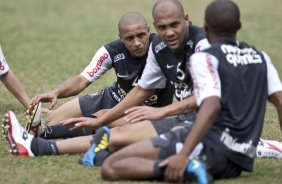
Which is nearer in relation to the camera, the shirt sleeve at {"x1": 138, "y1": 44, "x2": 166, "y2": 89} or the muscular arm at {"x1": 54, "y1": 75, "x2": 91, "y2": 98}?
the shirt sleeve at {"x1": 138, "y1": 44, "x2": 166, "y2": 89}

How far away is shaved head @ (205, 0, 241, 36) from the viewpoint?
6.28 metres

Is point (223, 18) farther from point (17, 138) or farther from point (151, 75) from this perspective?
point (17, 138)

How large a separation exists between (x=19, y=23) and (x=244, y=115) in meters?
15.2

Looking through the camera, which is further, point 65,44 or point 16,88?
point 65,44

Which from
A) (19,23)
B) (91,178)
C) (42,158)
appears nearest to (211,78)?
(91,178)

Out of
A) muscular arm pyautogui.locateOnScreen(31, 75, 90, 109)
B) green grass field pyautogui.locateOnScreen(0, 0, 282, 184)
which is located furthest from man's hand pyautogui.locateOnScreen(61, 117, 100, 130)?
muscular arm pyautogui.locateOnScreen(31, 75, 90, 109)

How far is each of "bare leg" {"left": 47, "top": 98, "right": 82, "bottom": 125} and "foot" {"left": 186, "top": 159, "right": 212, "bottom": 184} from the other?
2.97 m

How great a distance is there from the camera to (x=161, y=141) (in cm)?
630

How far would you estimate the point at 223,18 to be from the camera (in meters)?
6.28

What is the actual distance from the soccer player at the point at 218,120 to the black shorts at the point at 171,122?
0.61m

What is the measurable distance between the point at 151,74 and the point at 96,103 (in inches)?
66.9

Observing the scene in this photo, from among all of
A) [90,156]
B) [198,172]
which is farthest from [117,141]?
[198,172]

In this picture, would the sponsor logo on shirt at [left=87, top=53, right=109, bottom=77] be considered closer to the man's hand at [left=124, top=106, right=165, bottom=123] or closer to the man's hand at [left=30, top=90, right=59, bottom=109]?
the man's hand at [left=30, top=90, right=59, bottom=109]

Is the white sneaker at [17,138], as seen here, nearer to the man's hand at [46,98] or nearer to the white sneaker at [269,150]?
the man's hand at [46,98]
